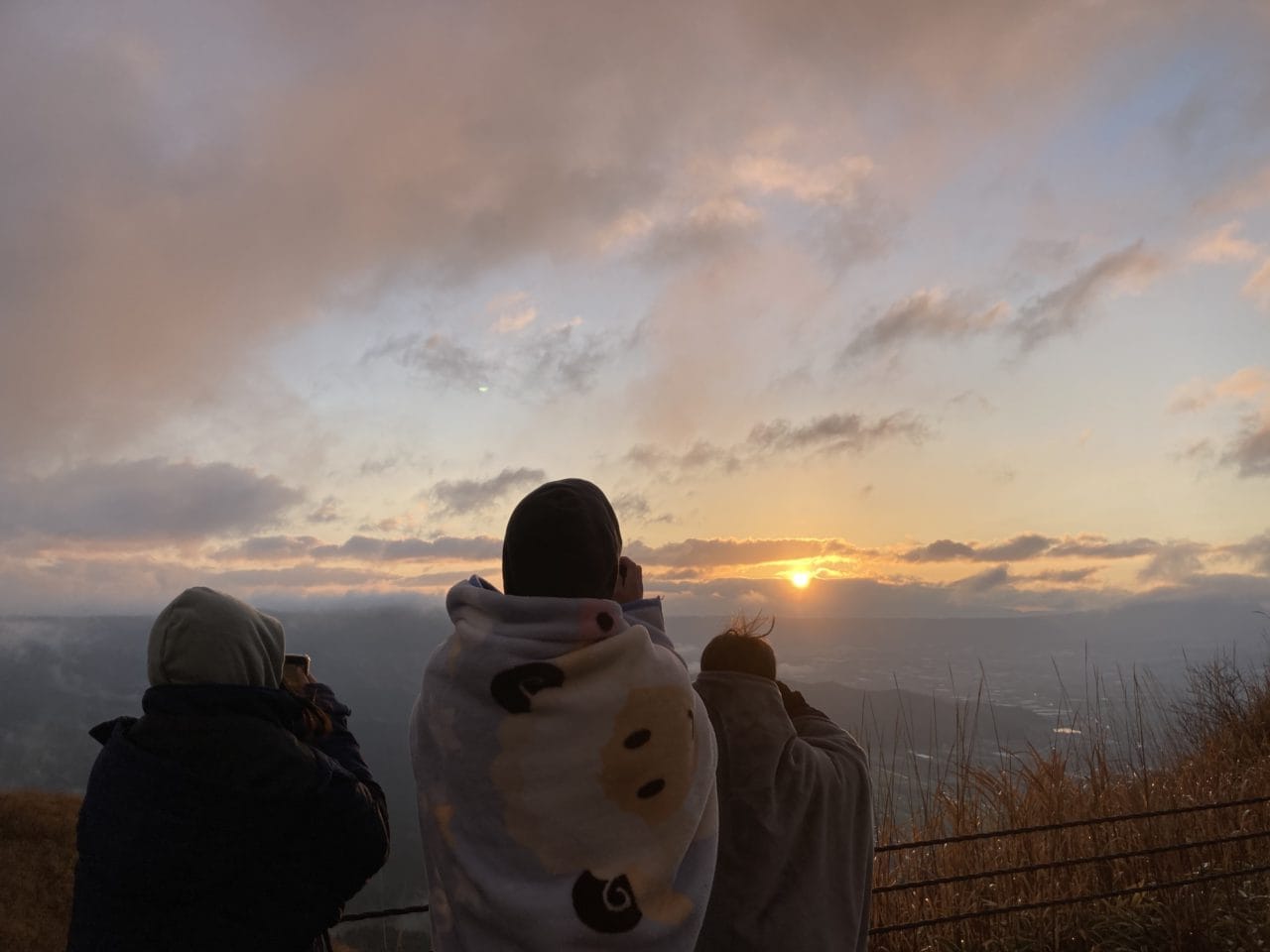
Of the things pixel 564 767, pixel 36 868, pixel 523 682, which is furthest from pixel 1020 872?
pixel 36 868

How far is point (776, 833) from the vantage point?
1.75 metres

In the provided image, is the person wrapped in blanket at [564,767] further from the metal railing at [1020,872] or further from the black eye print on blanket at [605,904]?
the metal railing at [1020,872]

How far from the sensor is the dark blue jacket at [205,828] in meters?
1.68

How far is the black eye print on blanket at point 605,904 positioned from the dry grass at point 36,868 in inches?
369

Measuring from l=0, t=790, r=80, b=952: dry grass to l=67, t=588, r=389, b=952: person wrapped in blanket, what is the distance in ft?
28.4

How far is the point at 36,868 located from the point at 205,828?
11.5m

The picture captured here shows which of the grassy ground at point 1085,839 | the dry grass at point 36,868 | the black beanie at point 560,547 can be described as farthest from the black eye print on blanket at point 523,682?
the dry grass at point 36,868

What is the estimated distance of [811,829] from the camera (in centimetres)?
178

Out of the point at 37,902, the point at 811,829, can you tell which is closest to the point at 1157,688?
the point at 811,829

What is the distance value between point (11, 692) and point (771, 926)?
22279cm

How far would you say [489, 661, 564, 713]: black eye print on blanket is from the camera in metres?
1.55

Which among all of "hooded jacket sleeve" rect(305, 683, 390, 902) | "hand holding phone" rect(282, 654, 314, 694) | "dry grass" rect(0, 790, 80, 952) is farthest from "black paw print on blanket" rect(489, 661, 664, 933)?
"dry grass" rect(0, 790, 80, 952)

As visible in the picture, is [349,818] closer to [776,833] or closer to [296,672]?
[296,672]

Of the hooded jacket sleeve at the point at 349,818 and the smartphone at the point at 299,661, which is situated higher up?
the smartphone at the point at 299,661
